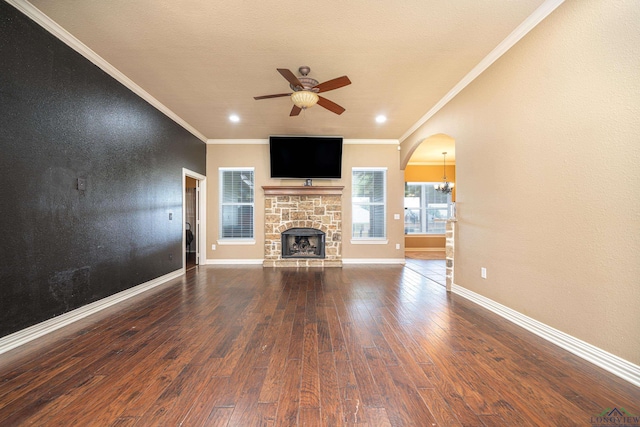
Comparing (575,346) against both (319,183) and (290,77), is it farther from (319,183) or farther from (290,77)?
(319,183)

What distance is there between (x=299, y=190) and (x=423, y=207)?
4770mm

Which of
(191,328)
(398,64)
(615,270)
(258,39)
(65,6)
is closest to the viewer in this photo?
(615,270)

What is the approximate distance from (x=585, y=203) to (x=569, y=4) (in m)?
1.63

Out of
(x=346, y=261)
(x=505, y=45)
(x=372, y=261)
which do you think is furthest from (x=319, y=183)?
(x=505, y=45)

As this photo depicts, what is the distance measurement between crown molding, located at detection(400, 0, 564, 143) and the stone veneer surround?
296cm

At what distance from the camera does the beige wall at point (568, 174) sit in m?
1.83

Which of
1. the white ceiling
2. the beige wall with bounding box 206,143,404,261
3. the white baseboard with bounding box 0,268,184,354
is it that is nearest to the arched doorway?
the beige wall with bounding box 206,143,404,261

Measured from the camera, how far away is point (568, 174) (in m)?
2.21

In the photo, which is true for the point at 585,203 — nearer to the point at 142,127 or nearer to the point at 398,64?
the point at 398,64

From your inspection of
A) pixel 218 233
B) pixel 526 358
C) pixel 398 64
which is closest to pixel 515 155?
pixel 398 64

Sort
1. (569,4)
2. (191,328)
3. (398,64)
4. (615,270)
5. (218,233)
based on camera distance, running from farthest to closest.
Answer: (218,233) → (398,64) → (191,328) → (569,4) → (615,270)

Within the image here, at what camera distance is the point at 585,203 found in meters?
2.08

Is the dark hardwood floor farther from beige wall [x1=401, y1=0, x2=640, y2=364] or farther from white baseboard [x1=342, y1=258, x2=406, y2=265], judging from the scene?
white baseboard [x1=342, y1=258, x2=406, y2=265]

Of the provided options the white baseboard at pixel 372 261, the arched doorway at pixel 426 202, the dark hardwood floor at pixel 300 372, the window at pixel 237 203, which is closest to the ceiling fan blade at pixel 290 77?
the dark hardwood floor at pixel 300 372
